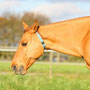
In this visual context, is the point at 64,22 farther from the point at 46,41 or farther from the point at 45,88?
the point at 45,88

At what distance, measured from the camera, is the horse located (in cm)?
590

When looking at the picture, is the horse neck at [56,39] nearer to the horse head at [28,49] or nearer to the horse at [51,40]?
the horse at [51,40]

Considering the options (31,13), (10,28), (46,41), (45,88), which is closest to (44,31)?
(46,41)

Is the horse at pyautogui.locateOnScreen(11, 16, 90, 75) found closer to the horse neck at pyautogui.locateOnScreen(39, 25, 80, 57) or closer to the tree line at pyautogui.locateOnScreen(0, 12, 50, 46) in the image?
the horse neck at pyautogui.locateOnScreen(39, 25, 80, 57)

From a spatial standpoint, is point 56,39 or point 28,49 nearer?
point 28,49

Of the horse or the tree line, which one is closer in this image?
the horse

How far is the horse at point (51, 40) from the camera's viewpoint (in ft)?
19.4

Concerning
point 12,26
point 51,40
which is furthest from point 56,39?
point 12,26

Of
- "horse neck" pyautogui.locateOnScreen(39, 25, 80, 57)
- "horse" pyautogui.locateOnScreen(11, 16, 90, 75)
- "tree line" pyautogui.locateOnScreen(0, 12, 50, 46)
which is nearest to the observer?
"horse" pyautogui.locateOnScreen(11, 16, 90, 75)

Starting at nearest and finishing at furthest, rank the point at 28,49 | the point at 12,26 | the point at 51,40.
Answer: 1. the point at 28,49
2. the point at 51,40
3. the point at 12,26

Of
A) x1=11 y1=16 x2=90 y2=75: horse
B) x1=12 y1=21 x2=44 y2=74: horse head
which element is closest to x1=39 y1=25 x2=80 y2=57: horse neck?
x1=11 y1=16 x2=90 y2=75: horse

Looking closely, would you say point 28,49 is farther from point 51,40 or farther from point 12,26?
point 12,26

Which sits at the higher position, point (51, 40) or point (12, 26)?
point (51, 40)

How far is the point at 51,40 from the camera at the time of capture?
606 centimetres
